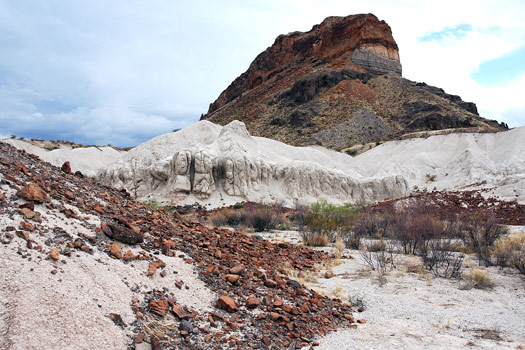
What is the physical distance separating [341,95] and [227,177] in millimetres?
46209

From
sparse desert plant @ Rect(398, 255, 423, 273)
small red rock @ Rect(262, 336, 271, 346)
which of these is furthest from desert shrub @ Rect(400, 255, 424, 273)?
small red rock @ Rect(262, 336, 271, 346)

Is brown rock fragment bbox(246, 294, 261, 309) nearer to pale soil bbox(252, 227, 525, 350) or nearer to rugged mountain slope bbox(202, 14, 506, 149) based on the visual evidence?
pale soil bbox(252, 227, 525, 350)

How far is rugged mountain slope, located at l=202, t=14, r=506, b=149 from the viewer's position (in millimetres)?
52125

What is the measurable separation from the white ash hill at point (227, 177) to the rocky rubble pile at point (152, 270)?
1298 cm

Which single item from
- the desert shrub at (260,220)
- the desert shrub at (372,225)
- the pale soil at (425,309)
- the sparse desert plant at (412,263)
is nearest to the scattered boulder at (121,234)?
the pale soil at (425,309)

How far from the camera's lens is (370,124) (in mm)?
53094

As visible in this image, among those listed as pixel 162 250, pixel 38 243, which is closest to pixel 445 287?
pixel 162 250

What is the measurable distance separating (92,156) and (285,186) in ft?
75.9

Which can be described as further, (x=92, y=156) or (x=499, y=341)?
(x=92, y=156)

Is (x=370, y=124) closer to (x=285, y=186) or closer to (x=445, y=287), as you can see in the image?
(x=285, y=186)

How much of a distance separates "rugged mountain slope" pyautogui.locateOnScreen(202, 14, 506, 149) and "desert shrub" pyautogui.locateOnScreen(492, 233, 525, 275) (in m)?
34.0

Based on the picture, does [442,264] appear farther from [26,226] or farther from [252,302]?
[26,226]

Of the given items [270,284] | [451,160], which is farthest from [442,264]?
[451,160]

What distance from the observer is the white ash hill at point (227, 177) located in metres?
18.6
